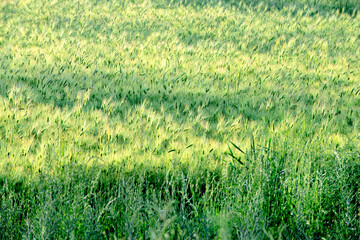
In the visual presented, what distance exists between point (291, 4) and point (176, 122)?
8.68 m

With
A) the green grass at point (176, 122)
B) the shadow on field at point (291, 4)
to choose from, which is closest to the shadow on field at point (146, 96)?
the green grass at point (176, 122)

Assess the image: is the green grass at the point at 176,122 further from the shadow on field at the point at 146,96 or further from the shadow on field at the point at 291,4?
the shadow on field at the point at 291,4

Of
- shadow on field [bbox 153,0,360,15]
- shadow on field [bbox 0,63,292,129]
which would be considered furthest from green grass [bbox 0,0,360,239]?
shadow on field [bbox 153,0,360,15]

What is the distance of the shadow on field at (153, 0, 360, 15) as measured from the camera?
34.1ft

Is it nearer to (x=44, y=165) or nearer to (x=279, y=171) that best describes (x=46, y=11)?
(x=44, y=165)

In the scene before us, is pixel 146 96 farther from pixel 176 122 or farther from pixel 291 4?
pixel 291 4

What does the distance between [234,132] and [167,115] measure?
0.69 metres

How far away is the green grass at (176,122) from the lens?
2.12 metres

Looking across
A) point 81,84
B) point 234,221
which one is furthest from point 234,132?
point 81,84

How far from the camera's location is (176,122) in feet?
11.6

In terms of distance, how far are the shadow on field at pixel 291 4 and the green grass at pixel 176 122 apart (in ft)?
2.09

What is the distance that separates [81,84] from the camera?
467cm

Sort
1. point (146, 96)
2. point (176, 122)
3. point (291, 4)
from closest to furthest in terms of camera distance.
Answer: point (176, 122) → point (146, 96) → point (291, 4)

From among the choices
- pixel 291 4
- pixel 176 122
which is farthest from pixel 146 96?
pixel 291 4
